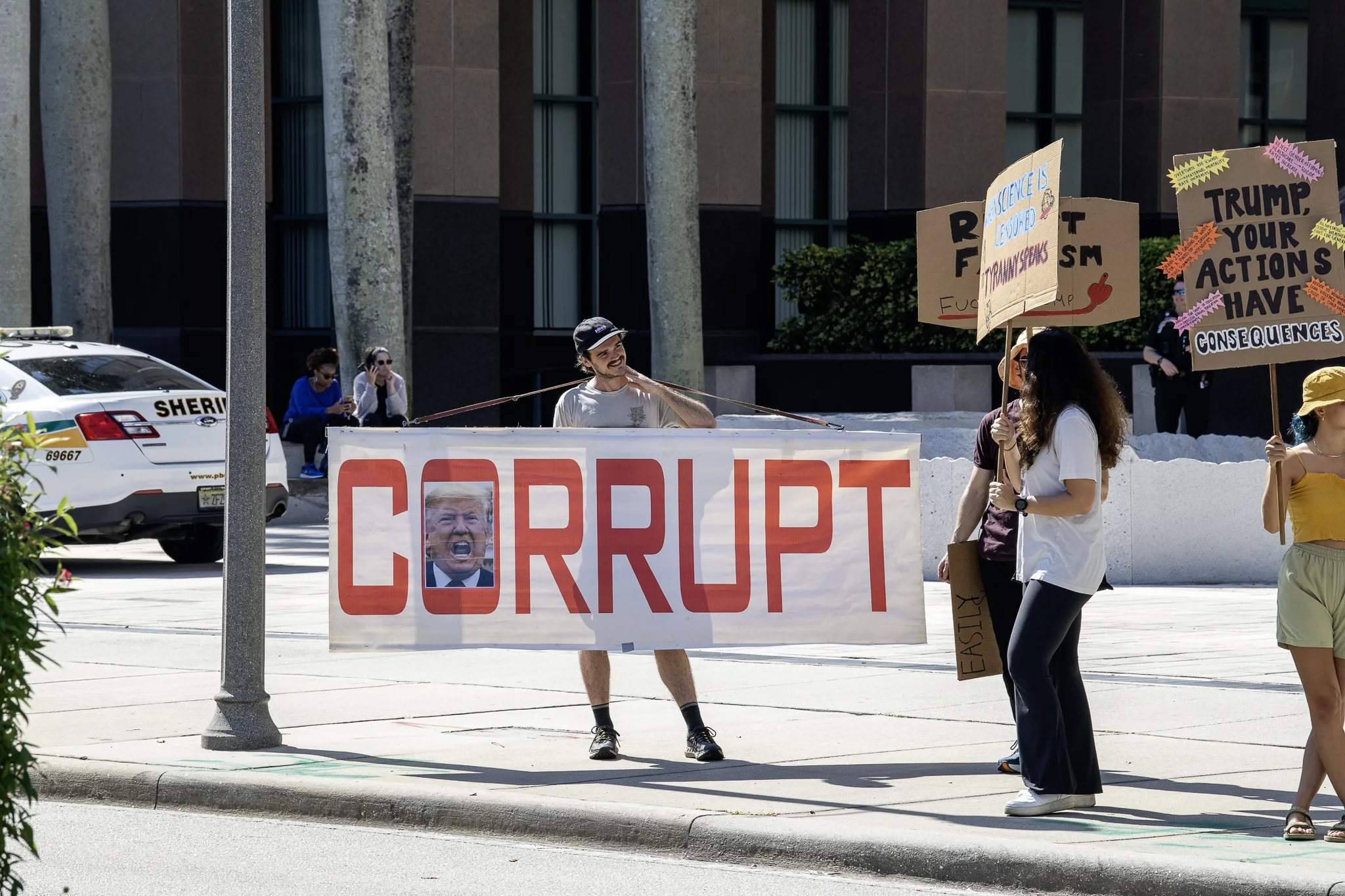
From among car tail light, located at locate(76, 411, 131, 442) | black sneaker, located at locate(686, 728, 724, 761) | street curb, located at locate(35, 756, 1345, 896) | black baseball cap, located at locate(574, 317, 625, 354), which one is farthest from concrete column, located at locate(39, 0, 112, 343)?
black sneaker, located at locate(686, 728, 724, 761)

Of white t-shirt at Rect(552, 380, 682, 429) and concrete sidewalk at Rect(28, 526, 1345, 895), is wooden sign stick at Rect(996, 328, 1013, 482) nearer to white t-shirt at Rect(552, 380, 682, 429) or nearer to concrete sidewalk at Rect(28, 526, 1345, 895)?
concrete sidewalk at Rect(28, 526, 1345, 895)

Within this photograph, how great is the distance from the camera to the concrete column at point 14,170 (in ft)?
65.7

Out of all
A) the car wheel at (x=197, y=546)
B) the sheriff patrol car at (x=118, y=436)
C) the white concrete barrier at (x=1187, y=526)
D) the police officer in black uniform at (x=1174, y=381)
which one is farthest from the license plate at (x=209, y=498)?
the police officer in black uniform at (x=1174, y=381)

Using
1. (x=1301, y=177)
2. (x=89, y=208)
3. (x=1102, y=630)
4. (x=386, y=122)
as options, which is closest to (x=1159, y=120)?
(x=386, y=122)

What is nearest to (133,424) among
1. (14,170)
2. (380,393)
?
(380,393)

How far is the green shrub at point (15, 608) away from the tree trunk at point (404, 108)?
17.1 m

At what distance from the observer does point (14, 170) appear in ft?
66.6

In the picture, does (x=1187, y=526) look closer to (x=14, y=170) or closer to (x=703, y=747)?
(x=703, y=747)

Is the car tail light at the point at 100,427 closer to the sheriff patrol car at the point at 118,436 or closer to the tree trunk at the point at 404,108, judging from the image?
the sheriff patrol car at the point at 118,436

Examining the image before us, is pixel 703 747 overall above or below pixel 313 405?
below

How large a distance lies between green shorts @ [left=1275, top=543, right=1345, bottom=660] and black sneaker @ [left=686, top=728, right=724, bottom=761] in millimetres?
2535

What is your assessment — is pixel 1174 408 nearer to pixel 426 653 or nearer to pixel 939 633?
pixel 939 633

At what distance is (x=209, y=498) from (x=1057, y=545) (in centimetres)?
1009

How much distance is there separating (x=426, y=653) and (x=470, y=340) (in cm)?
1336
